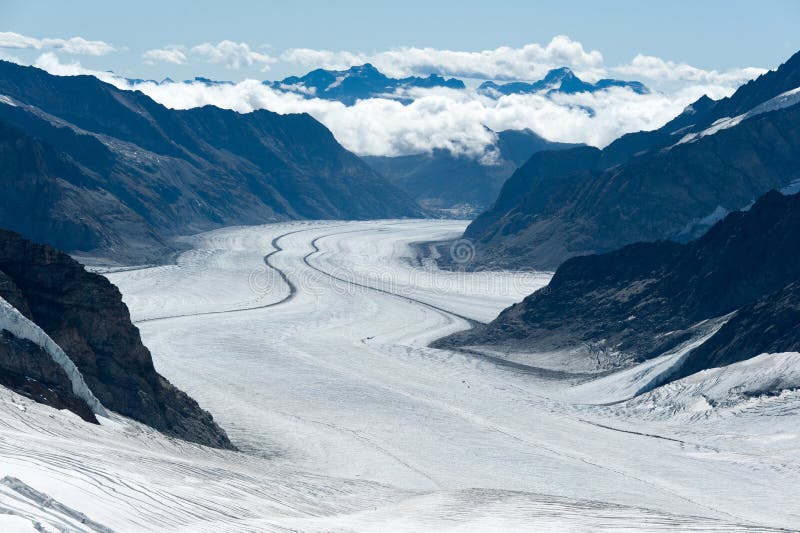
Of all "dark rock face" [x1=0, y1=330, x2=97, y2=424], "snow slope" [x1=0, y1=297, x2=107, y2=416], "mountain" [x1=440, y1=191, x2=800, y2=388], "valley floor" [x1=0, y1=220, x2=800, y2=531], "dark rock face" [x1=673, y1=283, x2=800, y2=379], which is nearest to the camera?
"valley floor" [x1=0, y1=220, x2=800, y2=531]

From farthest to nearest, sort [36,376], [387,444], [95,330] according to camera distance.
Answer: [387,444] → [95,330] → [36,376]

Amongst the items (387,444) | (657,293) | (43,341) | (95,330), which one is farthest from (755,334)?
(43,341)

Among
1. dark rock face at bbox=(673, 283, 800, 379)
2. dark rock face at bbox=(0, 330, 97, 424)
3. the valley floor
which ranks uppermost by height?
dark rock face at bbox=(673, 283, 800, 379)

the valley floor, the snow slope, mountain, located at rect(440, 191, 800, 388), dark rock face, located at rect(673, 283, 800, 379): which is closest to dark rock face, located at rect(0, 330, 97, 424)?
the snow slope

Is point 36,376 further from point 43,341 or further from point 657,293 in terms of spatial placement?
point 657,293

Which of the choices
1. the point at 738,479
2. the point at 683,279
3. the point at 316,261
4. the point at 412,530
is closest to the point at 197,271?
the point at 316,261

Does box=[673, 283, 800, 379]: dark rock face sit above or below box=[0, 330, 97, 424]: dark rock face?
above

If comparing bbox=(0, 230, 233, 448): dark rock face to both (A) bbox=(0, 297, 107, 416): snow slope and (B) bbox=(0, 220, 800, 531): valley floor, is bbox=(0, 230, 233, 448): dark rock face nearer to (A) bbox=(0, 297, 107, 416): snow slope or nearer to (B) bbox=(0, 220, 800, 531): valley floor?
(A) bbox=(0, 297, 107, 416): snow slope

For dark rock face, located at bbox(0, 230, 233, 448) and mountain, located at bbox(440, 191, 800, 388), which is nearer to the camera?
dark rock face, located at bbox(0, 230, 233, 448)

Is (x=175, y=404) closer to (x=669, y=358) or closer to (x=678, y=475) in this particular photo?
(x=678, y=475)
